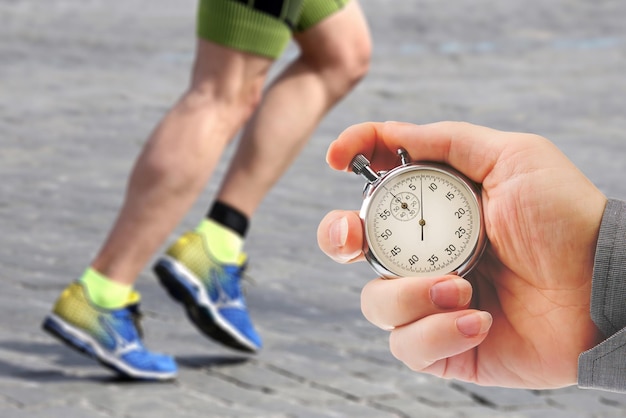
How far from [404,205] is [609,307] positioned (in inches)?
12.2

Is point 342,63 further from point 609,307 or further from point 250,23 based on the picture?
point 609,307

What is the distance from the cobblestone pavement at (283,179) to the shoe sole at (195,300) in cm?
11

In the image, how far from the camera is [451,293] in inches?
65.3

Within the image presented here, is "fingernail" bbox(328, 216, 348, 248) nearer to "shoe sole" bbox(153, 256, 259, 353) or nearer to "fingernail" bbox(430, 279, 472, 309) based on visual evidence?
"fingernail" bbox(430, 279, 472, 309)

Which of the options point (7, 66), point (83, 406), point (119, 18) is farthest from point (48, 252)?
point (119, 18)

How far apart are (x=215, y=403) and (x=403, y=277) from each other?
2.04m

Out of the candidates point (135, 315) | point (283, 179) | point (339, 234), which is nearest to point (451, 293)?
point (339, 234)

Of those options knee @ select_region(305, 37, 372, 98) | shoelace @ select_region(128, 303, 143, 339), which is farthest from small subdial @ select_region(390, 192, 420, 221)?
knee @ select_region(305, 37, 372, 98)

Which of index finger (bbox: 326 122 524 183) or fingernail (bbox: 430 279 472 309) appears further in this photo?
index finger (bbox: 326 122 524 183)

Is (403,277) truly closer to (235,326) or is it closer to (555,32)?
(235,326)

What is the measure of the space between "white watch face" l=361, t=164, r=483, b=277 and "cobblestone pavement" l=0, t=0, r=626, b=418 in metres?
1.96

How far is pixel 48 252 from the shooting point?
5.30 m

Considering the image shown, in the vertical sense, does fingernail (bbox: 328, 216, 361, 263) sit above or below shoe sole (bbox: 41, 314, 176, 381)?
above

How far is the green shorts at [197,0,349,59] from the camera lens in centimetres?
379
